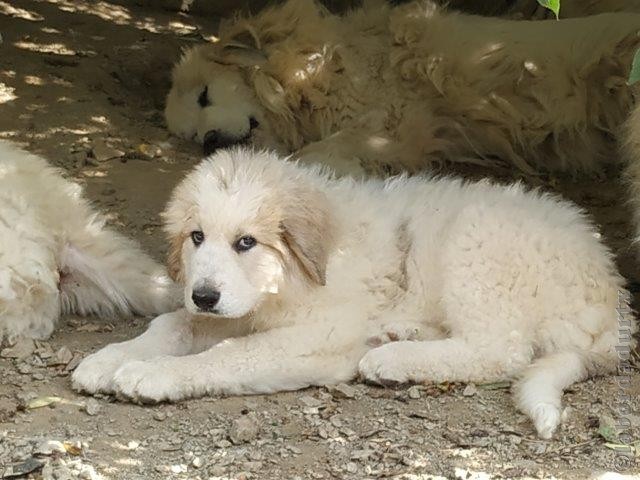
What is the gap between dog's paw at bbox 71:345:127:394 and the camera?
175 inches

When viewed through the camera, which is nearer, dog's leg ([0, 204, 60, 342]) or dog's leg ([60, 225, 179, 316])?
dog's leg ([0, 204, 60, 342])

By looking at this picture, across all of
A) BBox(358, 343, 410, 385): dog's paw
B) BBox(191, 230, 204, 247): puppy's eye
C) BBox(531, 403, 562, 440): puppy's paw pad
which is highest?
BBox(191, 230, 204, 247): puppy's eye

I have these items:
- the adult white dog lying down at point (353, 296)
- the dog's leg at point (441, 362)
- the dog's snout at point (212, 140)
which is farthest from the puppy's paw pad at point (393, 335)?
the dog's snout at point (212, 140)

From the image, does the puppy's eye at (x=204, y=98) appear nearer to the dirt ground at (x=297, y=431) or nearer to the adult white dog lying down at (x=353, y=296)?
the dirt ground at (x=297, y=431)

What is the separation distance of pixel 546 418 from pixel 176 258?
178 cm

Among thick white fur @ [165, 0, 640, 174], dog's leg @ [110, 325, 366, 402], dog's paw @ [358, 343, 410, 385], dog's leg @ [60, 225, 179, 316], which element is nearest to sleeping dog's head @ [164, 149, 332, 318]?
dog's leg @ [110, 325, 366, 402]

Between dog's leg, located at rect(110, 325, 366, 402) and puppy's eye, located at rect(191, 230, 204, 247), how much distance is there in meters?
0.46

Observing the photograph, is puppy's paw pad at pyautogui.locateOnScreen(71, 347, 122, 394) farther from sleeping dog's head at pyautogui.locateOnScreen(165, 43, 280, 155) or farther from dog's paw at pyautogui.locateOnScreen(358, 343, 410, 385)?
sleeping dog's head at pyautogui.locateOnScreen(165, 43, 280, 155)

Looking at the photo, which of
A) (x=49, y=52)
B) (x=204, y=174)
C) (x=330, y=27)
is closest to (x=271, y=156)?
(x=204, y=174)

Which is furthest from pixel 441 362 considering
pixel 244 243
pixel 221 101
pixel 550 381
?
pixel 221 101

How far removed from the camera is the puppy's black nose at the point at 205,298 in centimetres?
438

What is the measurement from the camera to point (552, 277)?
475cm

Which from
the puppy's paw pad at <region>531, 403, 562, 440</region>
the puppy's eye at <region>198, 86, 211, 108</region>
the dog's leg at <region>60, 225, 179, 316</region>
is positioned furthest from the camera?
the puppy's eye at <region>198, 86, 211, 108</region>

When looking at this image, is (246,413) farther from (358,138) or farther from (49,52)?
(49,52)
